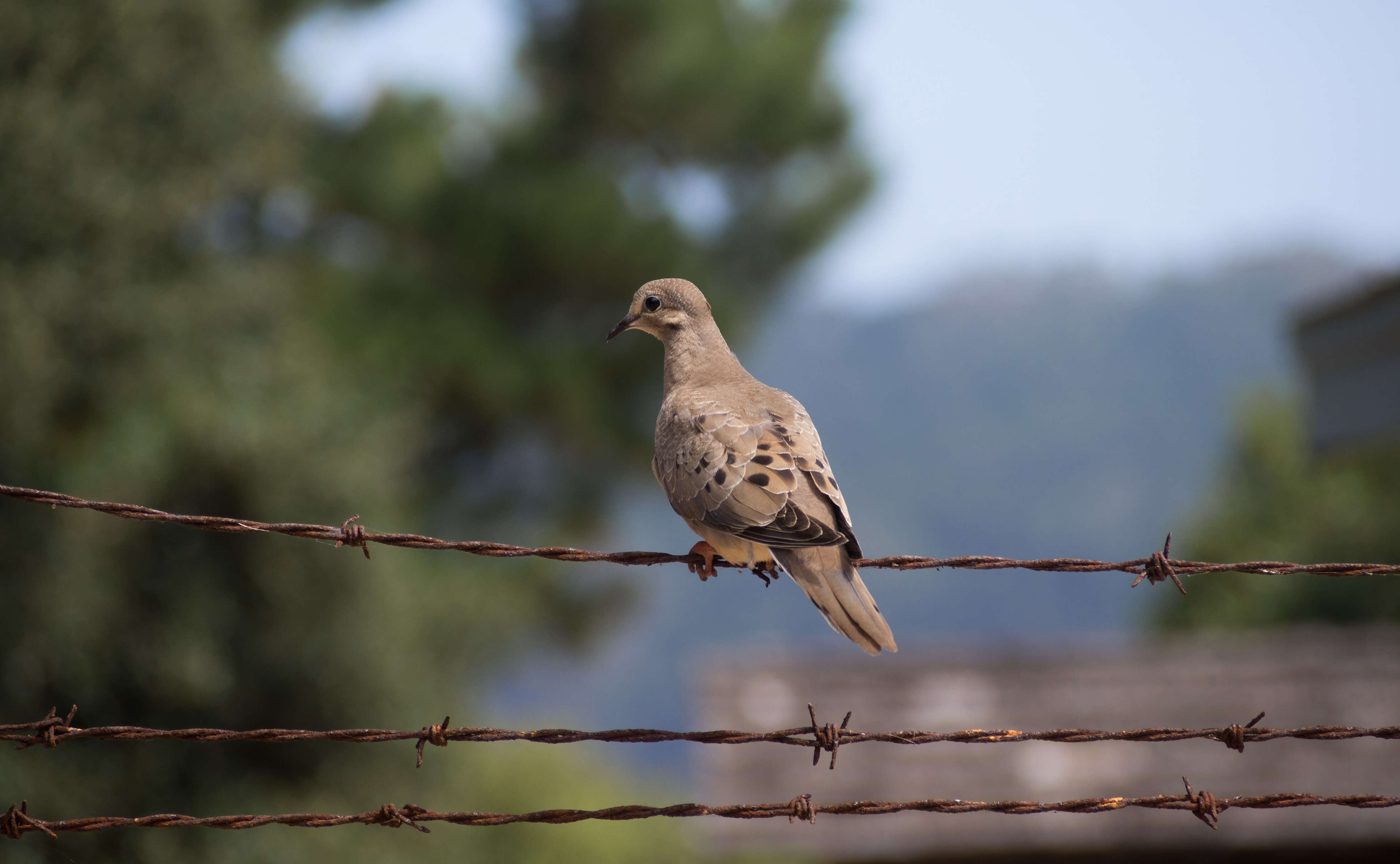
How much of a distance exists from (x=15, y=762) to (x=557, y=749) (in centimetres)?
997

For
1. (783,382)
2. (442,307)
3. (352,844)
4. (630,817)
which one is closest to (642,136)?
(442,307)

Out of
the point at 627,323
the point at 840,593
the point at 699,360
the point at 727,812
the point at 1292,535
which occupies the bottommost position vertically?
the point at 727,812

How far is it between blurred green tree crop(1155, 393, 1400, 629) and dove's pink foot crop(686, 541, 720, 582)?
1921 centimetres

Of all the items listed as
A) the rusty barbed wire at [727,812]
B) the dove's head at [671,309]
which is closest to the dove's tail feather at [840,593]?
the rusty barbed wire at [727,812]

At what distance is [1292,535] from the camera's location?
2119 cm

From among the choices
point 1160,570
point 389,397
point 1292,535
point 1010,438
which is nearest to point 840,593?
point 1160,570

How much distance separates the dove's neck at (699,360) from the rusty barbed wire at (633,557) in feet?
4.61

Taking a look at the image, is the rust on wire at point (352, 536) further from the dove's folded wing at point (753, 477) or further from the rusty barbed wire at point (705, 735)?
the dove's folded wing at point (753, 477)

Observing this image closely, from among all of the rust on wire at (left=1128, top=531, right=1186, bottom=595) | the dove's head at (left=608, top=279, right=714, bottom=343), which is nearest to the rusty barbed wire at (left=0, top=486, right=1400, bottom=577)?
the rust on wire at (left=1128, top=531, right=1186, bottom=595)

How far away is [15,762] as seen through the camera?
8352 mm

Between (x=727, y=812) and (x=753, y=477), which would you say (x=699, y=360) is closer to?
(x=753, y=477)

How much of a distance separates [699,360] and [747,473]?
937 millimetres

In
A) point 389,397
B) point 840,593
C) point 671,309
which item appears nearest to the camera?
point 840,593

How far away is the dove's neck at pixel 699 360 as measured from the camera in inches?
162
